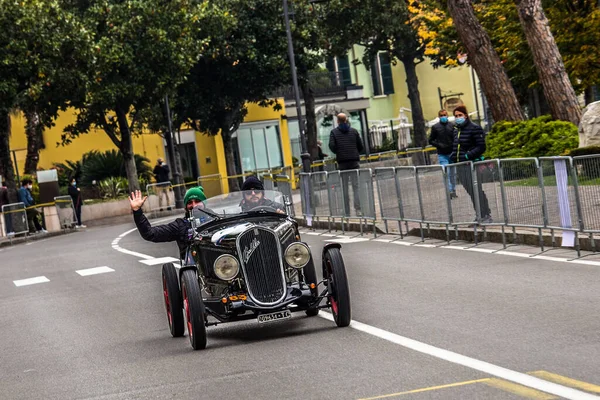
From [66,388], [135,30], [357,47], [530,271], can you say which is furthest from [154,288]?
[357,47]

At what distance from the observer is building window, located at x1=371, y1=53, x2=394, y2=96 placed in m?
75.5

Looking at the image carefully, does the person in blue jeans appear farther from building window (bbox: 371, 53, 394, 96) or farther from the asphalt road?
building window (bbox: 371, 53, 394, 96)

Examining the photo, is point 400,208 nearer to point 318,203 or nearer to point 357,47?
point 318,203

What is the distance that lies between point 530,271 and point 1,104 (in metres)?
27.3

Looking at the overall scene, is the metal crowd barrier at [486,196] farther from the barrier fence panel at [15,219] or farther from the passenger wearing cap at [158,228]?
the barrier fence panel at [15,219]

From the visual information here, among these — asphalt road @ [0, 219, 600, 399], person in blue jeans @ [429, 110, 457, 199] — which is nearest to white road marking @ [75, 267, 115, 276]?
asphalt road @ [0, 219, 600, 399]

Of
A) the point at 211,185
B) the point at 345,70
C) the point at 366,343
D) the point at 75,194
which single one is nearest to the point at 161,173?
the point at 211,185

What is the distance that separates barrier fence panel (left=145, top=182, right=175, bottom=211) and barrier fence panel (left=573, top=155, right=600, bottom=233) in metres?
32.9

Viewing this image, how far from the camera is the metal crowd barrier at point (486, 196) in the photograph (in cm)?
1403

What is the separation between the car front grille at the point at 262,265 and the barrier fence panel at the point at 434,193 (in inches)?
325

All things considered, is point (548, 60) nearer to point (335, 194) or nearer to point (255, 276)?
point (335, 194)

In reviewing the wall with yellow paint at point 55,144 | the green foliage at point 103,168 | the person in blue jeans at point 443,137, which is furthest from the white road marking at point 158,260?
the wall with yellow paint at point 55,144

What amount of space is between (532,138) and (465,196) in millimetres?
9887

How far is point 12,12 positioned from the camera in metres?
37.2
